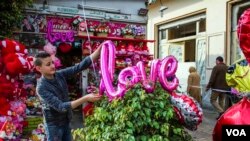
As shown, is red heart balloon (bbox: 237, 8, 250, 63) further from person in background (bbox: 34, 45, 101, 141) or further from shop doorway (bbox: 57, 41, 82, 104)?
shop doorway (bbox: 57, 41, 82, 104)

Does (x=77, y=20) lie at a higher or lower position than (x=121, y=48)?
higher

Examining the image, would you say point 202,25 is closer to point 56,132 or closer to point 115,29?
point 115,29

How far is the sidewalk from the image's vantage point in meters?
5.92

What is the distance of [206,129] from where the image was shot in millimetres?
Result: 6695

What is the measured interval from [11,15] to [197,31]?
6741mm

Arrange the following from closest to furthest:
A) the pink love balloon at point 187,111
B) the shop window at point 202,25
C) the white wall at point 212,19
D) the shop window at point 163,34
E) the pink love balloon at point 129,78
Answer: the pink love balloon at point 187,111
the pink love balloon at point 129,78
the white wall at point 212,19
the shop window at point 202,25
the shop window at point 163,34

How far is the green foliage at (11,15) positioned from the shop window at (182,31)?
670cm

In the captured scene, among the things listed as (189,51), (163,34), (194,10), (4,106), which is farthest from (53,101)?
(163,34)

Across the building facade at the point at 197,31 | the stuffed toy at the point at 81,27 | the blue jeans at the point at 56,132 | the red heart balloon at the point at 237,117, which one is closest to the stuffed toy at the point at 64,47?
the stuffed toy at the point at 81,27

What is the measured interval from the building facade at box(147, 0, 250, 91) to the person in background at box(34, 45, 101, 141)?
654cm

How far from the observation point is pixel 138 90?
2.96 m

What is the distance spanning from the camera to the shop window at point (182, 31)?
11.1 m

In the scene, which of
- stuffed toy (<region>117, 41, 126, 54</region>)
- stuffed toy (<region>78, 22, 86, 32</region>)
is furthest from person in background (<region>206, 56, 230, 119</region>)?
stuffed toy (<region>78, 22, 86, 32</region>)

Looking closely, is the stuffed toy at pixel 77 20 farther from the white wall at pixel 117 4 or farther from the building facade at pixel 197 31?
the building facade at pixel 197 31
